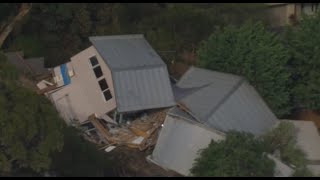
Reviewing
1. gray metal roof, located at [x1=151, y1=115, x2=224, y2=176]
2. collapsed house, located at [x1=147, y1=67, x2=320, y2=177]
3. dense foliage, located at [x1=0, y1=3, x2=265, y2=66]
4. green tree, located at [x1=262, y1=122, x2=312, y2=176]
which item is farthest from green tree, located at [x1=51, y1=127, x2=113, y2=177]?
dense foliage, located at [x1=0, y1=3, x2=265, y2=66]

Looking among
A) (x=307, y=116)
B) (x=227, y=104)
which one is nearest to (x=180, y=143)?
(x=227, y=104)

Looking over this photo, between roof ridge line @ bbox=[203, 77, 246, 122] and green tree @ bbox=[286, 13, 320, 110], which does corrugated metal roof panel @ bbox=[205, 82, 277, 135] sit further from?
green tree @ bbox=[286, 13, 320, 110]

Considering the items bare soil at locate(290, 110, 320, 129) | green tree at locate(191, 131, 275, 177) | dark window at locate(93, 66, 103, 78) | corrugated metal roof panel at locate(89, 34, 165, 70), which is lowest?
bare soil at locate(290, 110, 320, 129)

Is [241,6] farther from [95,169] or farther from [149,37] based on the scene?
[95,169]

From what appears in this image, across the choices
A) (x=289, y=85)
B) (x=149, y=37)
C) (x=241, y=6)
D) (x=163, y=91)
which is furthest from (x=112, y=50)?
(x=241, y=6)

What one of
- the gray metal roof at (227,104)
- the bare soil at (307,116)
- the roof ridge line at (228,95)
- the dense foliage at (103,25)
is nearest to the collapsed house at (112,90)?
the gray metal roof at (227,104)

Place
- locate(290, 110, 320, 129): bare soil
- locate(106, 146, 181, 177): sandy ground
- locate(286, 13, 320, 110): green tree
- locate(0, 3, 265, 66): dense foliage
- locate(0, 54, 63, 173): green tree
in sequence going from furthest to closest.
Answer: locate(0, 3, 265, 66): dense foliage
locate(290, 110, 320, 129): bare soil
locate(286, 13, 320, 110): green tree
locate(106, 146, 181, 177): sandy ground
locate(0, 54, 63, 173): green tree
